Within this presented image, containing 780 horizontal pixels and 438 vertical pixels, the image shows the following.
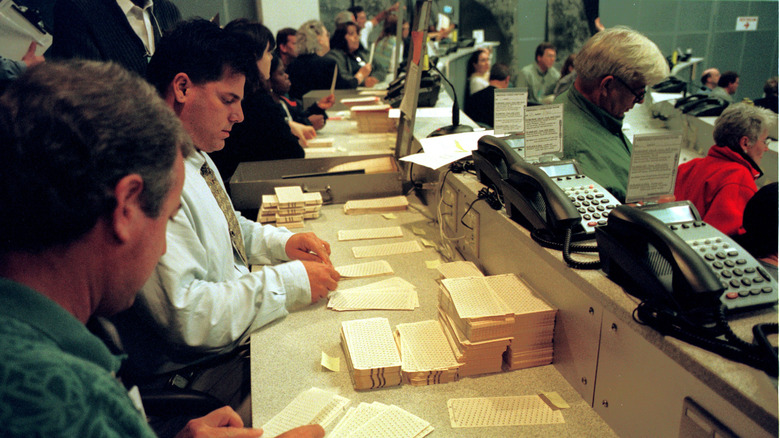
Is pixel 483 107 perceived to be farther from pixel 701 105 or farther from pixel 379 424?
pixel 379 424

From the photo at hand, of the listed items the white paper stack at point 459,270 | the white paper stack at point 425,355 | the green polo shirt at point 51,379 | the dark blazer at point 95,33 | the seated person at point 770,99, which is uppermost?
the dark blazer at point 95,33

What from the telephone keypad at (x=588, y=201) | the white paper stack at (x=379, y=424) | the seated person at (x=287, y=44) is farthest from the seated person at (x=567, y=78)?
the white paper stack at (x=379, y=424)

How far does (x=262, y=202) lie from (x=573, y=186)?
134cm

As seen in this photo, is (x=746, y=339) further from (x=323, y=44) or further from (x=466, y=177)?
(x=323, y=44)

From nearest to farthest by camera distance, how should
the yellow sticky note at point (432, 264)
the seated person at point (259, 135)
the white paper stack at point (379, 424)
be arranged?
the white paper stack at point (379, 424) < the yellow sticky note at point (432, 264) < the seated person at point (259, 135)

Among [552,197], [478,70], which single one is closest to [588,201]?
[552,197]

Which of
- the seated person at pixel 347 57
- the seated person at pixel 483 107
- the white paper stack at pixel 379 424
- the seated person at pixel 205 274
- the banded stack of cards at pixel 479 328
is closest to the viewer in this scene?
the white paper stack at pixel 379 424

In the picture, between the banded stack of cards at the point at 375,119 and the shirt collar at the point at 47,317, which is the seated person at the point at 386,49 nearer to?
the banded stack of cards at the point at 375,119

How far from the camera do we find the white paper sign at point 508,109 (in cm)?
162

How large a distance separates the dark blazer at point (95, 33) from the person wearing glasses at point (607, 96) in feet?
6.52

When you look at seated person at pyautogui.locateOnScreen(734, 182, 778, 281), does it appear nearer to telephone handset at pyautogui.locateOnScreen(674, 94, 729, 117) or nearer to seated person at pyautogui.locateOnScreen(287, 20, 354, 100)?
telephone handset at pyautogui.locateOnScreen(674, 94, 729, 117)

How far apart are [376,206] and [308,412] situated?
4.13 ft

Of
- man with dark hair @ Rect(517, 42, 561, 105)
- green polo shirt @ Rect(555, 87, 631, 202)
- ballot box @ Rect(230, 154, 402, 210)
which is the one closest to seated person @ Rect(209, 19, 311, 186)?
ballot box @ Rect(230, 154, 402, 210)

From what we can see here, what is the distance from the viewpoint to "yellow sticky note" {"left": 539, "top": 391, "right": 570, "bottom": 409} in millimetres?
1017
